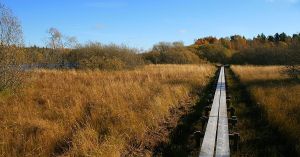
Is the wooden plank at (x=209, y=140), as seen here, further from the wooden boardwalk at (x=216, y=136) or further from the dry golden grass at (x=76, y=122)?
the dry golden grass at (x=76, y=122)

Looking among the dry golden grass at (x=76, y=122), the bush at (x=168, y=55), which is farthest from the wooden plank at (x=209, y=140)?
the bush at (x=168, y=55)

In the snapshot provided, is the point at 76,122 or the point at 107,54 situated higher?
the point at 107,54

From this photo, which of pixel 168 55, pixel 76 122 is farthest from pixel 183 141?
pixel 168 55

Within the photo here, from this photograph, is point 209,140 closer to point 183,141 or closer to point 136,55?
point 183,141

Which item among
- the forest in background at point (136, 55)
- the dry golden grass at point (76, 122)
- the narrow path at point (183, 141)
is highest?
the forest in background at point (136, 55)

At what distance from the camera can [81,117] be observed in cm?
938

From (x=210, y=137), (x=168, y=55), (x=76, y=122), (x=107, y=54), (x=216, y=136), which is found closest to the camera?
(x=210, y=137)

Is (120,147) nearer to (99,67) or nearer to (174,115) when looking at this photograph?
(174,115)

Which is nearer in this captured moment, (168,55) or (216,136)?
(216,136)

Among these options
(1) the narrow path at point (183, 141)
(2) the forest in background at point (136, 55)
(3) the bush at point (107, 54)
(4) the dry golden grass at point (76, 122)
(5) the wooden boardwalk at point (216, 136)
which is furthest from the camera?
(3) the bush at point (107, 54)

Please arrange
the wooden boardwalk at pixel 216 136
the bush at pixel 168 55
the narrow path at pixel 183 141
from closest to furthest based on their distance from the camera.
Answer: the wooden boardwalk at pixel 216 136, the narrow path at pixel 183 141, the bush at pixel 168 55

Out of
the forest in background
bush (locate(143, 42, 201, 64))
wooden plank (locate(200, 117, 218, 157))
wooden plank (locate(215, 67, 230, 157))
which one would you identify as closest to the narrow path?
→ wooden plank (locate(200, 117, 218, 157))

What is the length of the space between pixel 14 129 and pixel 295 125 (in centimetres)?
637

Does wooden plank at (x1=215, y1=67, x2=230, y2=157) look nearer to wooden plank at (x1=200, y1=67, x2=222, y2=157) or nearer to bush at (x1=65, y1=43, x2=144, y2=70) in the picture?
wooden plank at (x1=200, y1=67, x2=222, y2=157)
